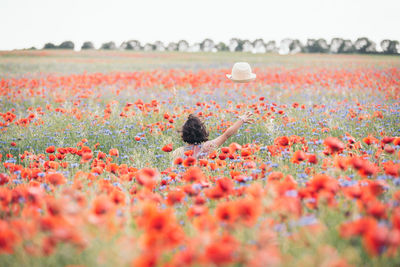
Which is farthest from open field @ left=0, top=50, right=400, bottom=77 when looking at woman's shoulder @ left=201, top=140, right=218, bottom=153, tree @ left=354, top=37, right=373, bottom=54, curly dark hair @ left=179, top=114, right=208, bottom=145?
tree @ left=354, top=37, right=373, bottom=54

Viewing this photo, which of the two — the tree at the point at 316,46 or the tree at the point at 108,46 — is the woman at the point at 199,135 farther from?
the tree at the point at 108,46

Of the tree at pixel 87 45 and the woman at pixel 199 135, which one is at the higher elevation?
the tree at pixel 87 45

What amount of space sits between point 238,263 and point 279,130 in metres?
4.07

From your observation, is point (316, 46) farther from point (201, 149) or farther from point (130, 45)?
point (201, 149)

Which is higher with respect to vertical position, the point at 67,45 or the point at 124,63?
the point at 67,45

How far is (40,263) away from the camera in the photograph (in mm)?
1596

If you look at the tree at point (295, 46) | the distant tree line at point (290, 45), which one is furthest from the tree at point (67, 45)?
the tree at point (295, 46)

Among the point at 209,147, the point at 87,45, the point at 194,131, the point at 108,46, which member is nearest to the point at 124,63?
the point at 194,131

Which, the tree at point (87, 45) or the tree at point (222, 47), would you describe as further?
the tree at point (222, 47)

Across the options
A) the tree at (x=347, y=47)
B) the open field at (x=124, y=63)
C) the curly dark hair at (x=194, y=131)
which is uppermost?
the tree at (x=347, y=47)

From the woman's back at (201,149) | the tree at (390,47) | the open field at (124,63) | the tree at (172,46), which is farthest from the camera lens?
the tree at (172,46)

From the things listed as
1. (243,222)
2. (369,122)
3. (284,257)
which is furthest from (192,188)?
(369,122)

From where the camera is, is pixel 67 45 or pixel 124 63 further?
pixel 67 45

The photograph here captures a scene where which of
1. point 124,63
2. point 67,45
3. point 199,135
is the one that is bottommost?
point 199,135
